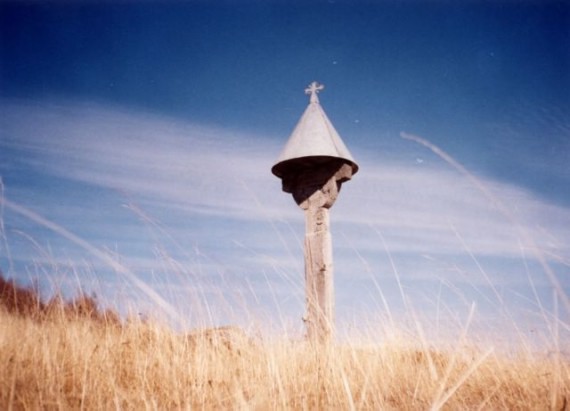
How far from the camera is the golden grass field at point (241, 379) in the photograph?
1858 millimetres

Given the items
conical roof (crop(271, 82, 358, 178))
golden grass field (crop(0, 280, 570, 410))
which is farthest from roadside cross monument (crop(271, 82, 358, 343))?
golden grass field (crop(0, 280, 570, 410))

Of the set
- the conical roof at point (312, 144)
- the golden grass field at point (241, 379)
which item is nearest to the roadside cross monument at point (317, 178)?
the conical roof at point (312, 144)

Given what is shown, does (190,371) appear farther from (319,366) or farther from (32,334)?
(32,334)

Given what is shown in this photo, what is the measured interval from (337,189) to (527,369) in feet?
8.55

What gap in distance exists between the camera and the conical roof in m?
4.29

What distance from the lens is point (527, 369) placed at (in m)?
2.63

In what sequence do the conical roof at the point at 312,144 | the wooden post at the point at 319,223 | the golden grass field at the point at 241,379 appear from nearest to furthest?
1. the golden grass field at the point at 241,379
2. the wooden post at the point at 319,223
3. the conical roof at the point at 312,144

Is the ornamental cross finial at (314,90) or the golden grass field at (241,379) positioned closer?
the golden grass field at (241,379)

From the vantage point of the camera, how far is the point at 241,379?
93.7 inches

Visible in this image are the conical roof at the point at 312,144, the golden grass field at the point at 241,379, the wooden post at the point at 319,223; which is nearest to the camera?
the golden grass field at the point at 241,379

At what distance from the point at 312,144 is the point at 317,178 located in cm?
46

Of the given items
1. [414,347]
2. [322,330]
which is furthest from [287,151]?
[414,347]

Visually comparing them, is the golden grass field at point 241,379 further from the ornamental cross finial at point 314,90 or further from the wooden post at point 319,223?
the ornamental cross finial at point 314,90

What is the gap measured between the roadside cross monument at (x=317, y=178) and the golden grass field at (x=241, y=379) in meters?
1.18
